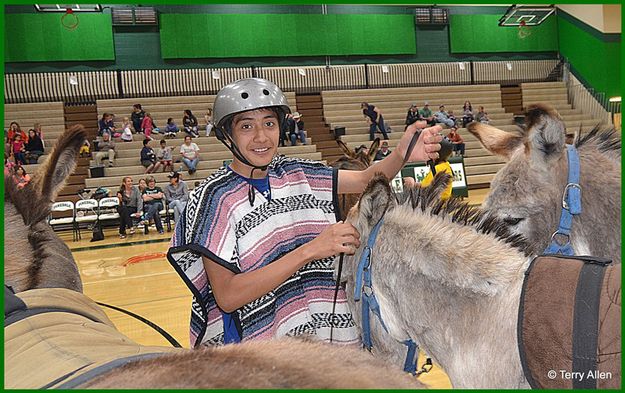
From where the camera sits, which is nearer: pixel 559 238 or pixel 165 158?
pixel 559 238

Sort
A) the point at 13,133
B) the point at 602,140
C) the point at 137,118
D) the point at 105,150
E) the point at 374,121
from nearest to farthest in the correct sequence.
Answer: the point at 602,140 → the point at 13,133 → the point at 105,150 → the point at 137,118 → the point at 374,121

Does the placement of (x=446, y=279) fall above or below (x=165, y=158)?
below

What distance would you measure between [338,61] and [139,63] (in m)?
8.45

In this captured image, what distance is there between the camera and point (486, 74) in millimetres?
24594

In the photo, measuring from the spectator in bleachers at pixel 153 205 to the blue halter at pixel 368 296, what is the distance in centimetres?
1123

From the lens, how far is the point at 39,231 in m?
2.27

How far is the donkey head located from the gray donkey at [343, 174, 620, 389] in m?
1.19

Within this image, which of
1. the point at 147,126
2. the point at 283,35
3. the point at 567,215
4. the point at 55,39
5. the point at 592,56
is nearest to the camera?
the point at 567,215

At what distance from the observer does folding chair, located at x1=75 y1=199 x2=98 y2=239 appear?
12344 mm

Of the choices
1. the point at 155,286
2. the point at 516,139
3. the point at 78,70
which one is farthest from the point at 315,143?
the point at 516,139

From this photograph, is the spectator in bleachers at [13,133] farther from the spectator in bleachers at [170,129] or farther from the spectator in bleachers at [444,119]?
the spectator in bleachers at [444,119]

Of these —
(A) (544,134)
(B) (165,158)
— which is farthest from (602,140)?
(B) (165,158)

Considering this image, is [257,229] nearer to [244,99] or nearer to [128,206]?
[244,99]

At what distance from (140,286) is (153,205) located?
5717mm
